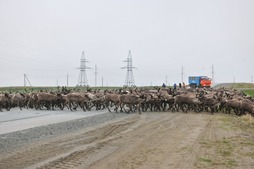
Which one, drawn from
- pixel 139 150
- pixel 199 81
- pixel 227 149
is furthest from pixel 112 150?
pixel 199 81

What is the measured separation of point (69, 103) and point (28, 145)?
1796cm

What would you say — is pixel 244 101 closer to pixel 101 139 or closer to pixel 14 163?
pixel 101 139

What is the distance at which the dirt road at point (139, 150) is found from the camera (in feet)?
33.3

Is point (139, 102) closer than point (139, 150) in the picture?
No

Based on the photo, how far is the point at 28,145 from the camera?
13000mm

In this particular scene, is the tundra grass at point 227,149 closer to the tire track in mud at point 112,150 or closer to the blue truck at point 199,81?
the tire track in mud at point 112,150

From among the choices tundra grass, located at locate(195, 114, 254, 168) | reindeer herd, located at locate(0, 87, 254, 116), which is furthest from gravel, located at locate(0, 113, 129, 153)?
reindeer herd, located at locate(0, 87, 254, 116)

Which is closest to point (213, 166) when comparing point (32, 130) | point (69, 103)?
point (32, 130)

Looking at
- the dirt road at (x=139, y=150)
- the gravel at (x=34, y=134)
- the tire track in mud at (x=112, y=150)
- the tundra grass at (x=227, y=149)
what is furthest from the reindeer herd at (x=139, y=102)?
the tire track in mud at (x=112, y=150)

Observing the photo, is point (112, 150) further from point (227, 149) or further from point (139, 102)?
point (139, 102)

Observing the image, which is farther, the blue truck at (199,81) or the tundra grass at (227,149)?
the blue truck at (199,81)

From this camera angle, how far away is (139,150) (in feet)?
39.8

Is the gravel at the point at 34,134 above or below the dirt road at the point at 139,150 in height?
above

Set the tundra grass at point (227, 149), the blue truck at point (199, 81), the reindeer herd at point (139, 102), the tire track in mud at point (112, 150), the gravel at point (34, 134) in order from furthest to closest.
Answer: the blue truck at point (199, 81) → the reindeer herd at point (139, 102) → the gravel at point (34, 134) → the tundra grass at point (227, 149) → the tire track in mud at point (112, 150)
